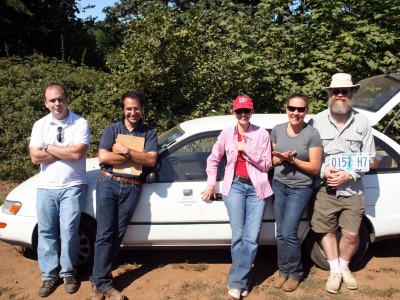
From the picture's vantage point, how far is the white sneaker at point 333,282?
12.6 ft

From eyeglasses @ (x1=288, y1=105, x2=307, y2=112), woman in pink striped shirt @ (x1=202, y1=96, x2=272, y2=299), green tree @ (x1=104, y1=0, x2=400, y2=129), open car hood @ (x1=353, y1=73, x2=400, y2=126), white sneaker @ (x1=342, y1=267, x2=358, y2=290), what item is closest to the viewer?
eyeglasses @ (x1=288, y1=105, x2=307, y2=112)

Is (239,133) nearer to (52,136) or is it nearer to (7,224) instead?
(52,136)

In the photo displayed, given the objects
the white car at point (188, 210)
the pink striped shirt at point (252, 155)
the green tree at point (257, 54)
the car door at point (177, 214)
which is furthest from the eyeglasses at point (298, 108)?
the green tree at point (257, 54)

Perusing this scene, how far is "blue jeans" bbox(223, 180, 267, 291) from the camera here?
144 inches

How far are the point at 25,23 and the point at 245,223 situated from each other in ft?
54.8

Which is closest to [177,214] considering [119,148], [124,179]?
[124,179]

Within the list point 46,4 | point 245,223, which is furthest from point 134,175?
point 46,4

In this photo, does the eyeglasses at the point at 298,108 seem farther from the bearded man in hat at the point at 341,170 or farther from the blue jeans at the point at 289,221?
the blue jeans at the point at 289,221

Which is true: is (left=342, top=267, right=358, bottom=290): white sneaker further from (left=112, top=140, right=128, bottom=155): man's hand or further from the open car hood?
(left=112, top=140, right=128, bottom=155): man's hand

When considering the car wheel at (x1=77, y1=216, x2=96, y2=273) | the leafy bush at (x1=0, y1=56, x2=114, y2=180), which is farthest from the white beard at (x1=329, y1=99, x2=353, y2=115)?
the leafy bush at (x1=0, y1=56, x2=114, y2=180)

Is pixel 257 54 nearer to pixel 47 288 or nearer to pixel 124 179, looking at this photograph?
pixel 124 179

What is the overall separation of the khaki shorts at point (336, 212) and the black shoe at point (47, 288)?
8.25 ft

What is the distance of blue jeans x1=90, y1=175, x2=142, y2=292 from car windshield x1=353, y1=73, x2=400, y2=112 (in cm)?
263

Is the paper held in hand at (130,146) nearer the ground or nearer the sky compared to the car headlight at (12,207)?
nearer the sky
